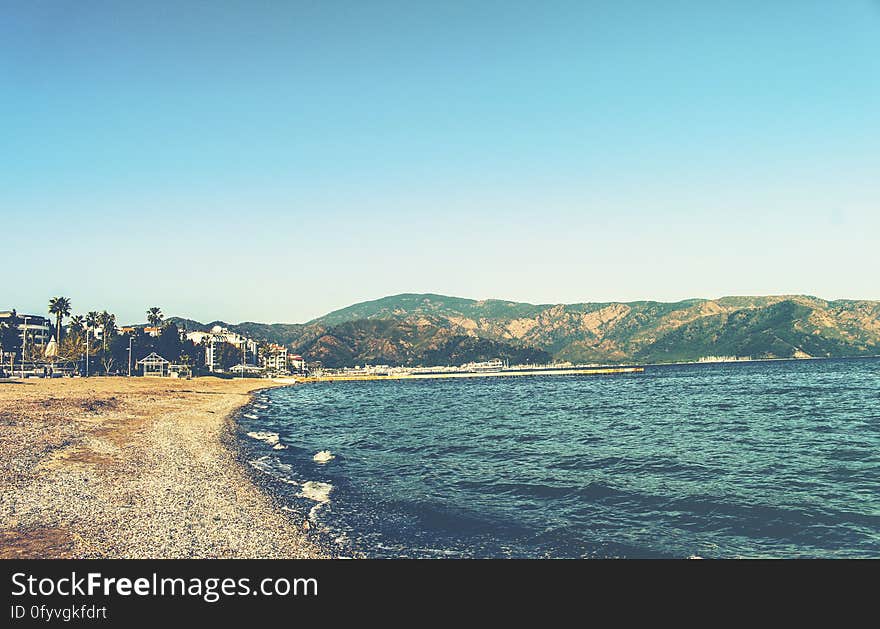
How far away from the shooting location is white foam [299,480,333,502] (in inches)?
852

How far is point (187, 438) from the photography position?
115 feet

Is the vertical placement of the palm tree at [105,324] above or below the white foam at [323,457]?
above

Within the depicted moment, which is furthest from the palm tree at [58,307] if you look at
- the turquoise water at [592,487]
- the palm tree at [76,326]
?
the turquoise water at [592,487]

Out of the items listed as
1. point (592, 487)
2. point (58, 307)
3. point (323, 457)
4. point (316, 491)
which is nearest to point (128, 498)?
point (316, 491)

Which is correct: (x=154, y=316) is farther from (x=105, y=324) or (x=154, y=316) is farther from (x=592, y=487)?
(x=592, y=487)

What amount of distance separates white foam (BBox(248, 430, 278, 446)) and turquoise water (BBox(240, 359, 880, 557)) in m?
0.50

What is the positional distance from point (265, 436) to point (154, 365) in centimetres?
13577

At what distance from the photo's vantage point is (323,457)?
104ft

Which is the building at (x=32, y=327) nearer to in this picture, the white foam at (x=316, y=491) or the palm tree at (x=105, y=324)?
the palm tree at (x=105, y=324)

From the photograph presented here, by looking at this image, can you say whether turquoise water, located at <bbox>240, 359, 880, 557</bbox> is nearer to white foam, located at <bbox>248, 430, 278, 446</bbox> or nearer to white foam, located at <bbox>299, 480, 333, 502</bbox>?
white foam, located at <bbox>299, 480, 333, 502</bbox>

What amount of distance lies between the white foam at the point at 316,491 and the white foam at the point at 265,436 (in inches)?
566

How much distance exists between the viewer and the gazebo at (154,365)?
155m

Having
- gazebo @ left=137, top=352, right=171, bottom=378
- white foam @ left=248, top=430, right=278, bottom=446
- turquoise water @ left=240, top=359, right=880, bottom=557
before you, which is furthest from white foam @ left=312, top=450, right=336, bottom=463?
gazebo @ left=137, top=352, right=171, bottom=378
